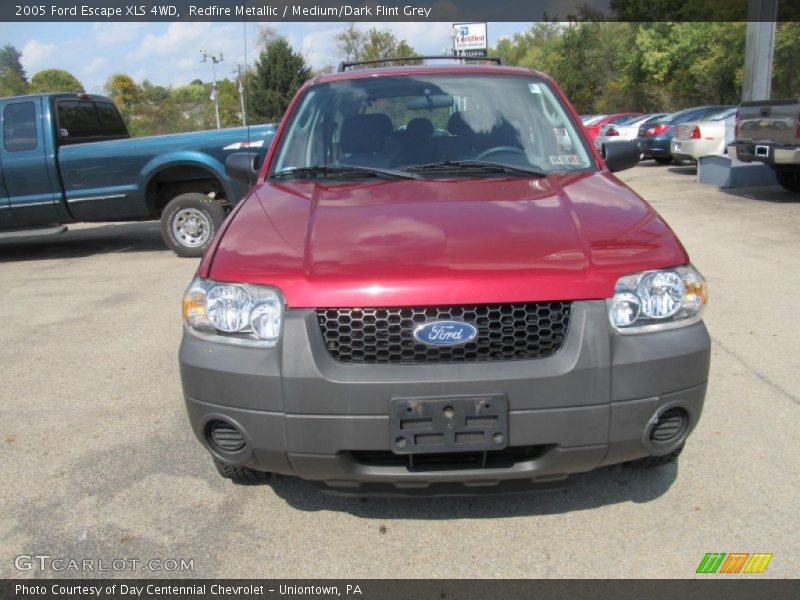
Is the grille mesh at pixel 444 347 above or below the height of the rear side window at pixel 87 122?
below

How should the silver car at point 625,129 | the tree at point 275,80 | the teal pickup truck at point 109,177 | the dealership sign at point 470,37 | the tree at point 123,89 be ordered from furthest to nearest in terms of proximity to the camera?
the tree at point 123,89 < the dealership sign at point 470,37 < the tree at point 275,80 < the silver car at point 625,129 < the teal pickup truck at point 109,177

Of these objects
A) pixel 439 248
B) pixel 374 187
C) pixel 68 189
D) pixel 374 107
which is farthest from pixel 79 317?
pixel 439 248

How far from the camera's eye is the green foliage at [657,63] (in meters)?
35.9

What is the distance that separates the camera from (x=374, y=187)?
3256 millimetres

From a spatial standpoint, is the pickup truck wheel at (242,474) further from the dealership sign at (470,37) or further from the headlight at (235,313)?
the dealership sign at (470,37)

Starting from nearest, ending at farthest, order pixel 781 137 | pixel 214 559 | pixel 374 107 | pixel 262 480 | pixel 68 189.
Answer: pixel 214 559, pixel 262 480, pixel 374 107, pixel 68 189, pixel 781 137

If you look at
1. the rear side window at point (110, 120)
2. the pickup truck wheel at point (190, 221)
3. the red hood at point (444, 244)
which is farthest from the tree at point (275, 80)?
the red hood at point (444, 244)

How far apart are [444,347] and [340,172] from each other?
138 cm

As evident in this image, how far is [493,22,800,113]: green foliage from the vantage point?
35.9 meters

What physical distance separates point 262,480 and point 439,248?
1314mm

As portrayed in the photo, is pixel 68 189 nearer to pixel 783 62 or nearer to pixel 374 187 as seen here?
pixel 374 187

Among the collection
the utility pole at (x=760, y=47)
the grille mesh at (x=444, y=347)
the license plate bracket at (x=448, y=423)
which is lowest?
the license plate bracket at (x=448, y=423)

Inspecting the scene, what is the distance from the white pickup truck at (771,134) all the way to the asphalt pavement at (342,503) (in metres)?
6.42

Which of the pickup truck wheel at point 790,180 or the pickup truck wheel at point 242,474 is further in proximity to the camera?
the pickup truck wheel at point 790,180
